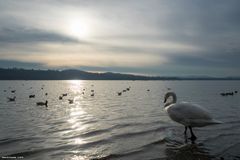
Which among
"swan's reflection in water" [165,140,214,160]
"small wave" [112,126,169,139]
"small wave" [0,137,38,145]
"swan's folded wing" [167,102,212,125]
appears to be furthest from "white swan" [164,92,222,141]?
"small wave" [0,137,38,145]

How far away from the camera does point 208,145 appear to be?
14.2 m

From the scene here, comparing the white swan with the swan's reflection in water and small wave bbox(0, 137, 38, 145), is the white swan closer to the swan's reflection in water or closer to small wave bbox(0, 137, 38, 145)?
the swan's reflection in water

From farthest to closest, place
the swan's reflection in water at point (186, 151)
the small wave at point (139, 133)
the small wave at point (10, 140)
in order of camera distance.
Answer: the small wave at point (139, 133) → the small wave at point (10, 140) → the swan's reflection in water at point (186, 151)

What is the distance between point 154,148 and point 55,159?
15.6 feet

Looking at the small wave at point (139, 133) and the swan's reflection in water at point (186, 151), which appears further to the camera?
the small wave at point (139, 133)

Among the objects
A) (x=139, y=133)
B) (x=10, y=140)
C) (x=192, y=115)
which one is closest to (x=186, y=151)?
(x=192, y=115)

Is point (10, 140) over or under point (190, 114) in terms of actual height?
under

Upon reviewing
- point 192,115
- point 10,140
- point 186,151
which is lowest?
point 10,140

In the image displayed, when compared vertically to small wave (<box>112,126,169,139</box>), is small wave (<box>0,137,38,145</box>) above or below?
below

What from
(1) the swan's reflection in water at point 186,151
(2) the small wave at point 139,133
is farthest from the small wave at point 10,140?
(1) the swan's reflection in water at point 186,151

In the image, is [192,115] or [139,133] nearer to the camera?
[192,115]

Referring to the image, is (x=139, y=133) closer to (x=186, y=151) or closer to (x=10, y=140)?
(x=186, y=151)

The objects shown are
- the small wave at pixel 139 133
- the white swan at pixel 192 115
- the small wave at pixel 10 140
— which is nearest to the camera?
the white swan at pixel 192 115

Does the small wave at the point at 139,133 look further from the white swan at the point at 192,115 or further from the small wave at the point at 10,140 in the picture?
the small wave at the point at 10,140
